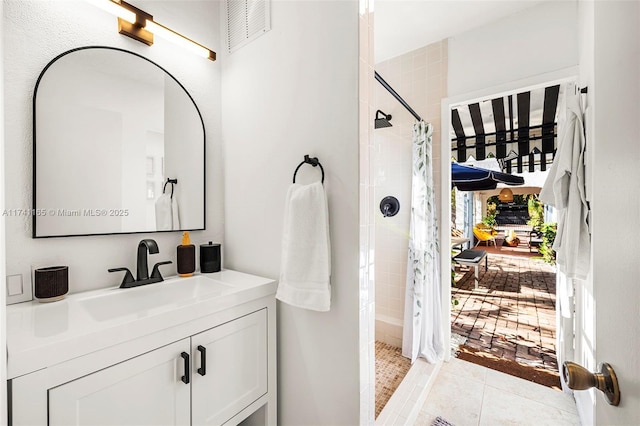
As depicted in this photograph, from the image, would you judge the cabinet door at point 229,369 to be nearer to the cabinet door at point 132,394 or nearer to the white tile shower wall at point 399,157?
the cabinet door at point 132,394

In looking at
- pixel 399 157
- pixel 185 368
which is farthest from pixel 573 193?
pixel 185 368

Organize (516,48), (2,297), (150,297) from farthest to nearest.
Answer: (516,48) < (150,297) < (2,297)

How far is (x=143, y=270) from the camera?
Result: 4.45ft

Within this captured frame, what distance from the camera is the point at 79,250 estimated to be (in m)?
1.23

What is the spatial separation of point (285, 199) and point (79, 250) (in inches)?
37.1

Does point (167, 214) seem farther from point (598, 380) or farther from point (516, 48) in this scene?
point (516, 48)

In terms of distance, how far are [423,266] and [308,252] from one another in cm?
145

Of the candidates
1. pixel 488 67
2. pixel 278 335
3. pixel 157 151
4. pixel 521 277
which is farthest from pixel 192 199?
pixel 521 277

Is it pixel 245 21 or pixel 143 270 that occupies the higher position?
pixel 245 21

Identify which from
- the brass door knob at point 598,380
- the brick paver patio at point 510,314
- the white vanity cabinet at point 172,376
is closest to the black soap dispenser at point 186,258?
the white vanity cabinet at point 172,376

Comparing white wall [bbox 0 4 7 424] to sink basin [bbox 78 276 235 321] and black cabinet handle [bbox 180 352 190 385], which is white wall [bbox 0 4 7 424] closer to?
sink basin [bbox 78 276 235 321]

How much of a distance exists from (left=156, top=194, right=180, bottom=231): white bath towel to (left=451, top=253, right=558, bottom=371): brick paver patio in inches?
109

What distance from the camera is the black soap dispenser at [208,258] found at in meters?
1.57

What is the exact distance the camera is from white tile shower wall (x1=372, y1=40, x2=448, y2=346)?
243 centimetres
